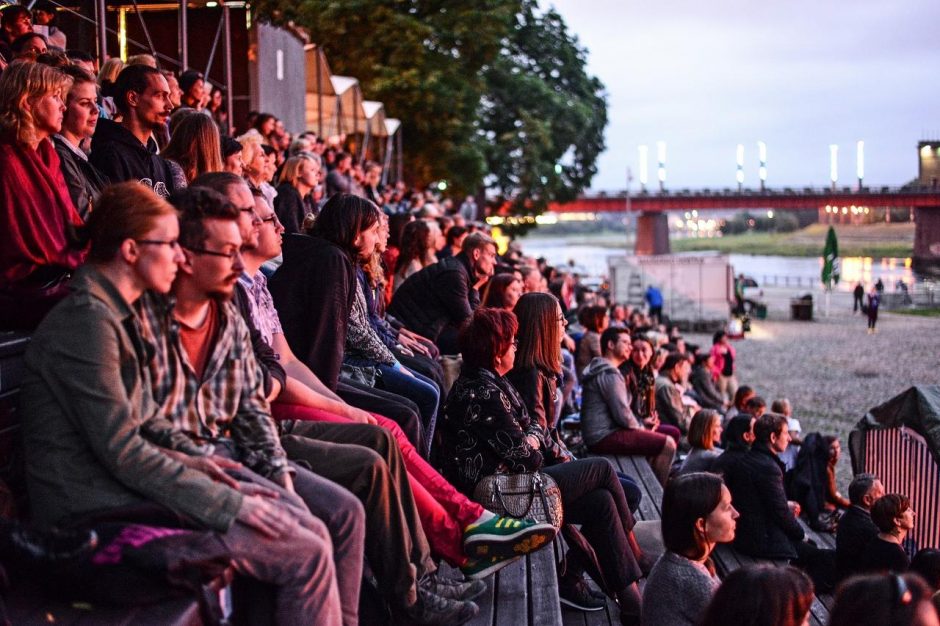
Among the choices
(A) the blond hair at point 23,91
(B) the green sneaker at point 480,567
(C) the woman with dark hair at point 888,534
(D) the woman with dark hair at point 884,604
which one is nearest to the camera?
(D) the woman with dark hair at point 884,604

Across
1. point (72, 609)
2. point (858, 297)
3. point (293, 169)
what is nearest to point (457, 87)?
point (293, 169)

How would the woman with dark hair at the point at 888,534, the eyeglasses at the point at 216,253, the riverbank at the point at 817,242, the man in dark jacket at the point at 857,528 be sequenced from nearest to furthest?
the eyeglasses at the point at 216,253 → the woman with dark hair at the point at 888,534 → the man in dark jacket at the point at 857,528 → the riverbank at the point at 817,242

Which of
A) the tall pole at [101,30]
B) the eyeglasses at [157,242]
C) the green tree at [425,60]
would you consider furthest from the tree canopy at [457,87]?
the eyeglasses at [157,242]

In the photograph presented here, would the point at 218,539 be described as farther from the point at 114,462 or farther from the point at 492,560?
the point at 492,560

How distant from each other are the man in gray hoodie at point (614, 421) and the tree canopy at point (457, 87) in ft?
46.2

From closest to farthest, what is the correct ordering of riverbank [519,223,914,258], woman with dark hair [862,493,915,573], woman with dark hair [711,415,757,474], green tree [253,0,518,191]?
woman with dark hair [862,493,915,573] → woman with dark hair [711,415,757,474] → green tree [253,0,518,191] → riverbank [519,223,914,258]

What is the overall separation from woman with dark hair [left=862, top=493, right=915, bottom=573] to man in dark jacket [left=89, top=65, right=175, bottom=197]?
4.62m

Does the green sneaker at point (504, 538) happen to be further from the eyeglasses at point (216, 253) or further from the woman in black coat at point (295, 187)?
the woman in black coat at point (295, 187)

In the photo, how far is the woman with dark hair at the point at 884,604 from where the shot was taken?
108 inches

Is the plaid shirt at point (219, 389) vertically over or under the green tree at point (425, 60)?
under

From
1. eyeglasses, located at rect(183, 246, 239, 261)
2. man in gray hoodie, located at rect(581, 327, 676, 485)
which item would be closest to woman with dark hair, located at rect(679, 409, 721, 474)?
man in gray hoodie, located at rect(581, 327, 676, 485)

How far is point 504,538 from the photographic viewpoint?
469cm

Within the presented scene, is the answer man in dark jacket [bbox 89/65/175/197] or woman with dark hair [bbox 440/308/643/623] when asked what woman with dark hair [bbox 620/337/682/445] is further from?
man in dark jacket [bbox 89/65/175/197]

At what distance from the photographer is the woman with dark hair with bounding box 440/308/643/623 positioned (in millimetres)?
5355
